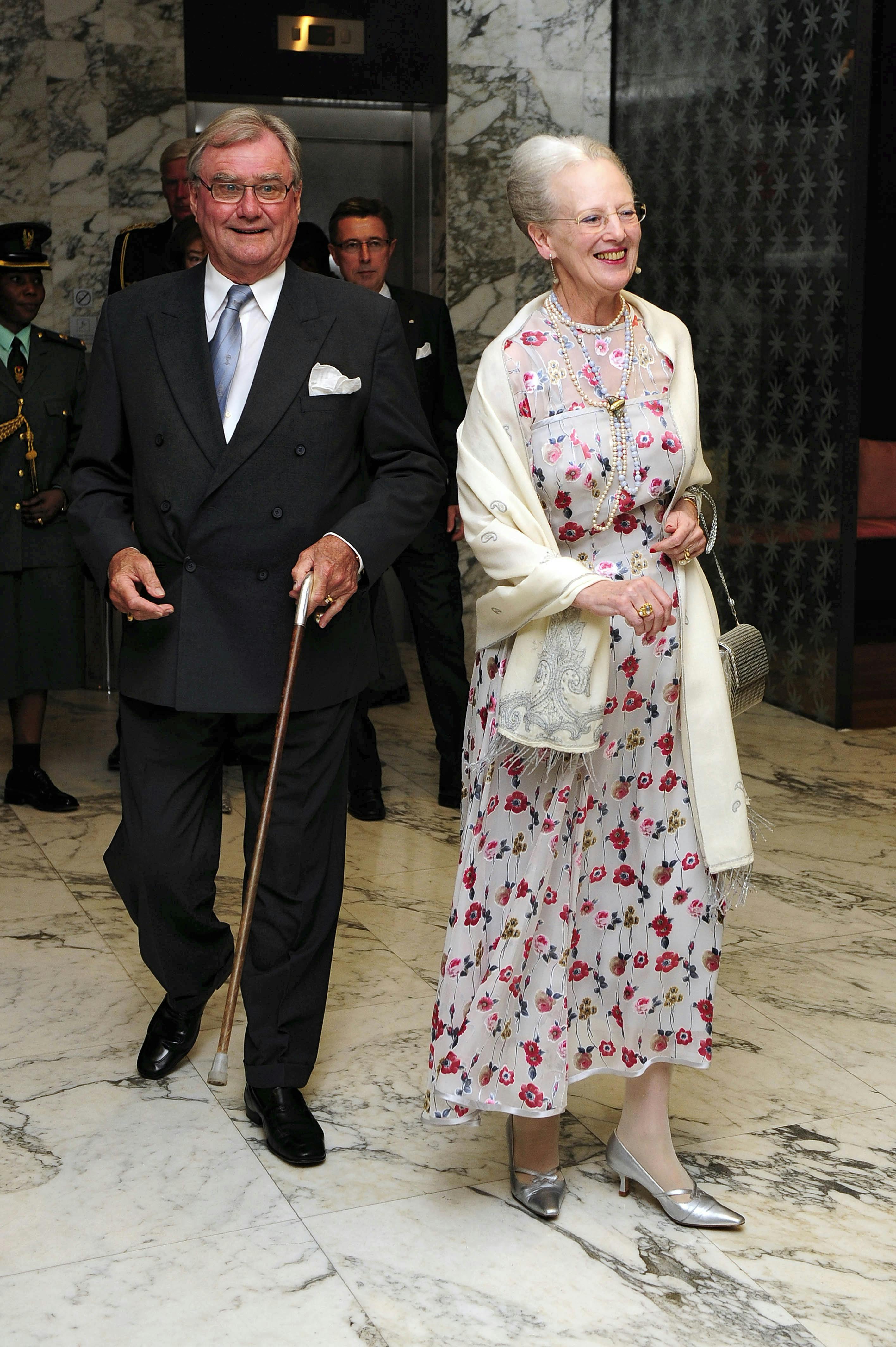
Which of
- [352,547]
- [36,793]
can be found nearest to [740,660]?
[352,547]

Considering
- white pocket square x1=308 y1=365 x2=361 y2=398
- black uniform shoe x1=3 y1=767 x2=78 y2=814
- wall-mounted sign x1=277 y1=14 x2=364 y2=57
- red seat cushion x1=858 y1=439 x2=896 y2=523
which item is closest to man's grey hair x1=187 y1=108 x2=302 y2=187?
white pocket square x1=308 y1=365 x2=361 y2=398

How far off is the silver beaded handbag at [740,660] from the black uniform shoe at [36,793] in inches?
111

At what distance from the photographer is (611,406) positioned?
2.40 m

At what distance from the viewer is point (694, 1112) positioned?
2.97m

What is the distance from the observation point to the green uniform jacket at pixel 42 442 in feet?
16.2

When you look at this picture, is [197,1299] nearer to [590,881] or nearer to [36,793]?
[590,881]

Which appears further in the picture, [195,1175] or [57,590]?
[57,590]

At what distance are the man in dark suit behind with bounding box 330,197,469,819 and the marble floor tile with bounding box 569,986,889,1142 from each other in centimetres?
178

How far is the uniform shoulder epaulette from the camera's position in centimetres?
502

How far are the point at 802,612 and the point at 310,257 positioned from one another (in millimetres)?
2392

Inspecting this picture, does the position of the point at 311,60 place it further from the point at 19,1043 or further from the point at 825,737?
the point at 19,1043

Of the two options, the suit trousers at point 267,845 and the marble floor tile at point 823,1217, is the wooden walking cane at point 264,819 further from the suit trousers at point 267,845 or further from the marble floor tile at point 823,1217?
the marble floor tile at point 823,1217

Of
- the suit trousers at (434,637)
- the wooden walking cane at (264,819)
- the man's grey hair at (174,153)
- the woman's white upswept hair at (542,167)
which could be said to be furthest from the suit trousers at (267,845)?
the man's grey hair at (174,153)

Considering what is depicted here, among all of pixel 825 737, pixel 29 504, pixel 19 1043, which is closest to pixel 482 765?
pixel 19 1043
